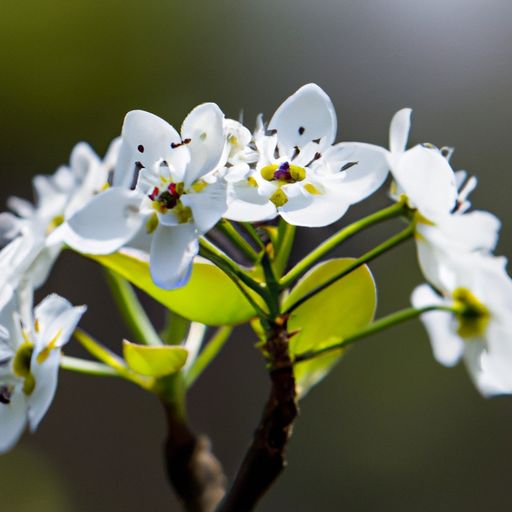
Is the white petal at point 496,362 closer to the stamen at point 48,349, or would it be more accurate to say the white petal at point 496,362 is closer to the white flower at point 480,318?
the white flower at point 480,318

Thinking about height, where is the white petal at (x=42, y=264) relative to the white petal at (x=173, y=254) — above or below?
below

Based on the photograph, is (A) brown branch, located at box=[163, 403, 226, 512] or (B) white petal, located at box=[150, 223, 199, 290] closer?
(B) white petal, located at box=[150, 223, 199, 290]

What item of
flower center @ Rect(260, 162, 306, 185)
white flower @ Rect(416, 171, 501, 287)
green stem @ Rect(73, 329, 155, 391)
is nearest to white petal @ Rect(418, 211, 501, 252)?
white flower @ Rect(416, 171, 501, 287)

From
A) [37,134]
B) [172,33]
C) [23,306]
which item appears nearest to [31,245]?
[23,306]

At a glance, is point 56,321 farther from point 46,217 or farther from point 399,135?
point 399,135

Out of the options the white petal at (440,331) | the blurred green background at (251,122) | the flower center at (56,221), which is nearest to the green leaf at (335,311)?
the white petal at (440,331)

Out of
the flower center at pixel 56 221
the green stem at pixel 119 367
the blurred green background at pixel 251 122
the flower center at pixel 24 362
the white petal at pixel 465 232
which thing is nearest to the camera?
the white petal at pixel 465 232

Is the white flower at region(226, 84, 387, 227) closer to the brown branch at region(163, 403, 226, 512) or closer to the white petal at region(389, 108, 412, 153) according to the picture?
the white petal at region(389, 108, 412, 153)

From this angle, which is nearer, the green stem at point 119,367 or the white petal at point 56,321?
the white petal at point 56,321
